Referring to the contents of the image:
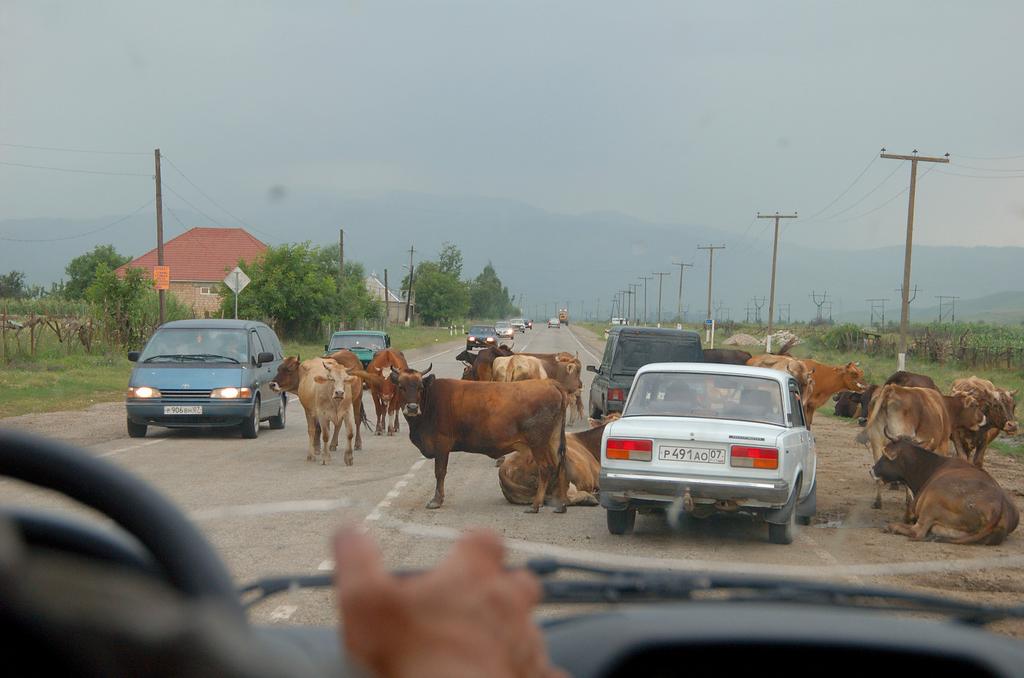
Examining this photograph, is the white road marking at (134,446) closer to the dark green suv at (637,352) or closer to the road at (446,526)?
the road at (446,526)

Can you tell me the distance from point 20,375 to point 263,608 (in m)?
24.2

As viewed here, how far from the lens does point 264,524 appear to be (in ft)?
33.9

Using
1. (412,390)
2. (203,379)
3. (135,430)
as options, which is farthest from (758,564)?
(135,430)

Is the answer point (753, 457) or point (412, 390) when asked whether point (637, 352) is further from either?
point (753, 457)

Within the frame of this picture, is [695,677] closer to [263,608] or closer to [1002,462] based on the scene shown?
[263,608]

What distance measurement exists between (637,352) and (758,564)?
36.8 ft

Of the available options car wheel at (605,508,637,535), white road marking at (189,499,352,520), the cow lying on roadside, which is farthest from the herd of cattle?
car wheel at (605,508,637,535)

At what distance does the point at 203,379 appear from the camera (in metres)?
18.3

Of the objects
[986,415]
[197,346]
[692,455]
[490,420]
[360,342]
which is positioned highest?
[197,346]

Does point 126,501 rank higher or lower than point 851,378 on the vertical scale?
higher

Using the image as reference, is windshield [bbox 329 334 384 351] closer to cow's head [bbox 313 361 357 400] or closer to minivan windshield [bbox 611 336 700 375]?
minivan windshield [bbox 611 336 700 375]

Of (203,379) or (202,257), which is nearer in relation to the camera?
(203,379)

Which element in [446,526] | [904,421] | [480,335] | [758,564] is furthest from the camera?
[480,335]

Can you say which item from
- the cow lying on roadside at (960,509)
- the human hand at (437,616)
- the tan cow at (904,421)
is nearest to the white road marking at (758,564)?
the cow lying on roadside at (960,509)
